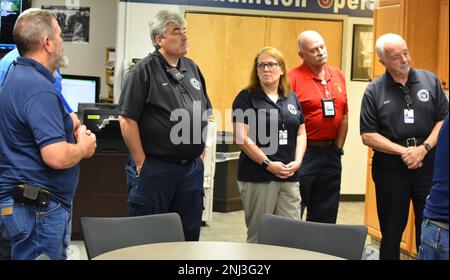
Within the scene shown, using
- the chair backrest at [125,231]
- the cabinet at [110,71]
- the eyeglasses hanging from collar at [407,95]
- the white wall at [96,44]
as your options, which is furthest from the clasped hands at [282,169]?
the white wall at [96,44]

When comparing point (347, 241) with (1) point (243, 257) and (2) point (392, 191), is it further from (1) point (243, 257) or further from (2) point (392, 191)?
(2) point (392, 191)

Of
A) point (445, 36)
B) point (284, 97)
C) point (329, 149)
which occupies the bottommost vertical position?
point (329, 149)

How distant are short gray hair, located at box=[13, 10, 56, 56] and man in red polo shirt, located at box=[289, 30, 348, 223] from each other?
204 centimetres

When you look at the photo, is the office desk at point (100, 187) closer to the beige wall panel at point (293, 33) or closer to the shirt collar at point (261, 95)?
the shirt collar at point (261, 95)

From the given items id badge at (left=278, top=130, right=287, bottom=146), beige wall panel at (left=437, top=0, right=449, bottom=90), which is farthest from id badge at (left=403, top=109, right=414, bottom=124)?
beige wall panel at (left=437, top=0, right=449, bottom=90)

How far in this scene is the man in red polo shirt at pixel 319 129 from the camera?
454 centimetres

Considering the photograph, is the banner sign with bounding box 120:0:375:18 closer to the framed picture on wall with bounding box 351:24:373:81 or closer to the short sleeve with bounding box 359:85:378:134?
the framed picture on wall with bounding box 351:24:373:81

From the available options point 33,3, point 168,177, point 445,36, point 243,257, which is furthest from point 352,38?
point 243,257

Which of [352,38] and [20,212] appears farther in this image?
[352,38]

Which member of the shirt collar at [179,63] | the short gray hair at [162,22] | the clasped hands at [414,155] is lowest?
the clasped hands at [414,155]

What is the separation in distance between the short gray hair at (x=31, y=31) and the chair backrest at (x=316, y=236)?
4.22ft

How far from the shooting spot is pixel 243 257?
2500 mm

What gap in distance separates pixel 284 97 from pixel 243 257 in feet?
6.60
